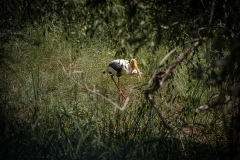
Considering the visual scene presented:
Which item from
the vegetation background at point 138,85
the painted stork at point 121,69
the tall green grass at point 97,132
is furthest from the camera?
the painted stork at point 121,69

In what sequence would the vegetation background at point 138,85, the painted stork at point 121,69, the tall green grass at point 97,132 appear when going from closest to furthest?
the vegetation background at point 138,85 < the tall green grass at point 97,132 < the painted stork at point 121,69

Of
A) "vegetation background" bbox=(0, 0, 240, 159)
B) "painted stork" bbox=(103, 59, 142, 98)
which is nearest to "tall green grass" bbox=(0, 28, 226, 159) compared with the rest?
"vegetation background" bbox=(0, 0, 240, 159)

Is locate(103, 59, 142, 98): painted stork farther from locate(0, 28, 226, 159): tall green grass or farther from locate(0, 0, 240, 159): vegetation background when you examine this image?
locate(0, 0, 240, 159): vegetation background

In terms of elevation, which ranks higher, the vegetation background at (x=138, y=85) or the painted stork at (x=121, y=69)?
the painted stork at (x=121, y=69)

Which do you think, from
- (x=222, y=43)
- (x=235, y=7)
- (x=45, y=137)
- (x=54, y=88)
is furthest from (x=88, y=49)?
(x=222, y=43)

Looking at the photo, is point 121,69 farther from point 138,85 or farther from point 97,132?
point 138,85

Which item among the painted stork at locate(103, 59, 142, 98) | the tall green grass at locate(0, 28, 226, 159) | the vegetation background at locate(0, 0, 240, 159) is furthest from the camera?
the painted stork at locate(103, 59, 142, 98)

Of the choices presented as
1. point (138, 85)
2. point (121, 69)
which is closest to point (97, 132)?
point (138, 85)

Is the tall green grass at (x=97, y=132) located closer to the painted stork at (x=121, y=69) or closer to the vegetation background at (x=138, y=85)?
the vegetation background at (x=138, y=85)

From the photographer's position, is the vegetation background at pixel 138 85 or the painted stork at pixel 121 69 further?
the painted stork at pixel 121 69

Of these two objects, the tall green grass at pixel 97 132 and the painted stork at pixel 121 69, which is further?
the painted stork at pixel 121 69

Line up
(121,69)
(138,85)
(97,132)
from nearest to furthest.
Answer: (138,85) < (97,132) < (121,69)

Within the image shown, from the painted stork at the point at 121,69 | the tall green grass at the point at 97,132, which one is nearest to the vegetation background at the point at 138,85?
the tall green grass at the point at 97,132

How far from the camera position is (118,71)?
6746 millimetres
